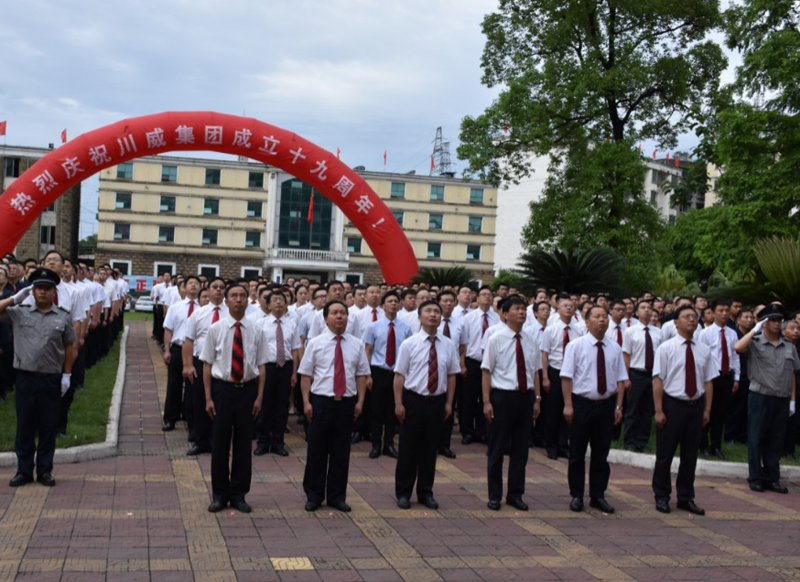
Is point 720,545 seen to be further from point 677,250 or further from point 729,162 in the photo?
point 677,250

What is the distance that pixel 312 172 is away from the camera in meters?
20.0

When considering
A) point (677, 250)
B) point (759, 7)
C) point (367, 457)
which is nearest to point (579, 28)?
point (759, 7)

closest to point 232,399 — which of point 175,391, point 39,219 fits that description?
point 175,391

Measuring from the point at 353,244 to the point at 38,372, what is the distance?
162 feet

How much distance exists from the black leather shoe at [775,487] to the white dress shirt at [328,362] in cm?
467

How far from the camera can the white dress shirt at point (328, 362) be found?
7641mm

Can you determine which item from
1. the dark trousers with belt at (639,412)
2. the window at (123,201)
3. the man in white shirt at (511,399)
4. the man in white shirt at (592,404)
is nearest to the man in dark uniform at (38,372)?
the man in white shirt at (511,399)

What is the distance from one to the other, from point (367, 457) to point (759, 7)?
50.4 feet

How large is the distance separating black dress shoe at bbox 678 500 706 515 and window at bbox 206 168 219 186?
4985cm

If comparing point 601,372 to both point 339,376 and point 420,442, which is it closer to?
point 420,442

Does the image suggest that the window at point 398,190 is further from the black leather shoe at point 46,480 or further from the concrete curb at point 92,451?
the black leather shoe at point 46,480

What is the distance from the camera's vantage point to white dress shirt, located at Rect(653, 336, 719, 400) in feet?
26.3

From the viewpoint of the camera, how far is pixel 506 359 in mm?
7953

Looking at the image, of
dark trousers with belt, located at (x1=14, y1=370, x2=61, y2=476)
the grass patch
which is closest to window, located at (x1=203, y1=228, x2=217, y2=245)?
the grass patch
